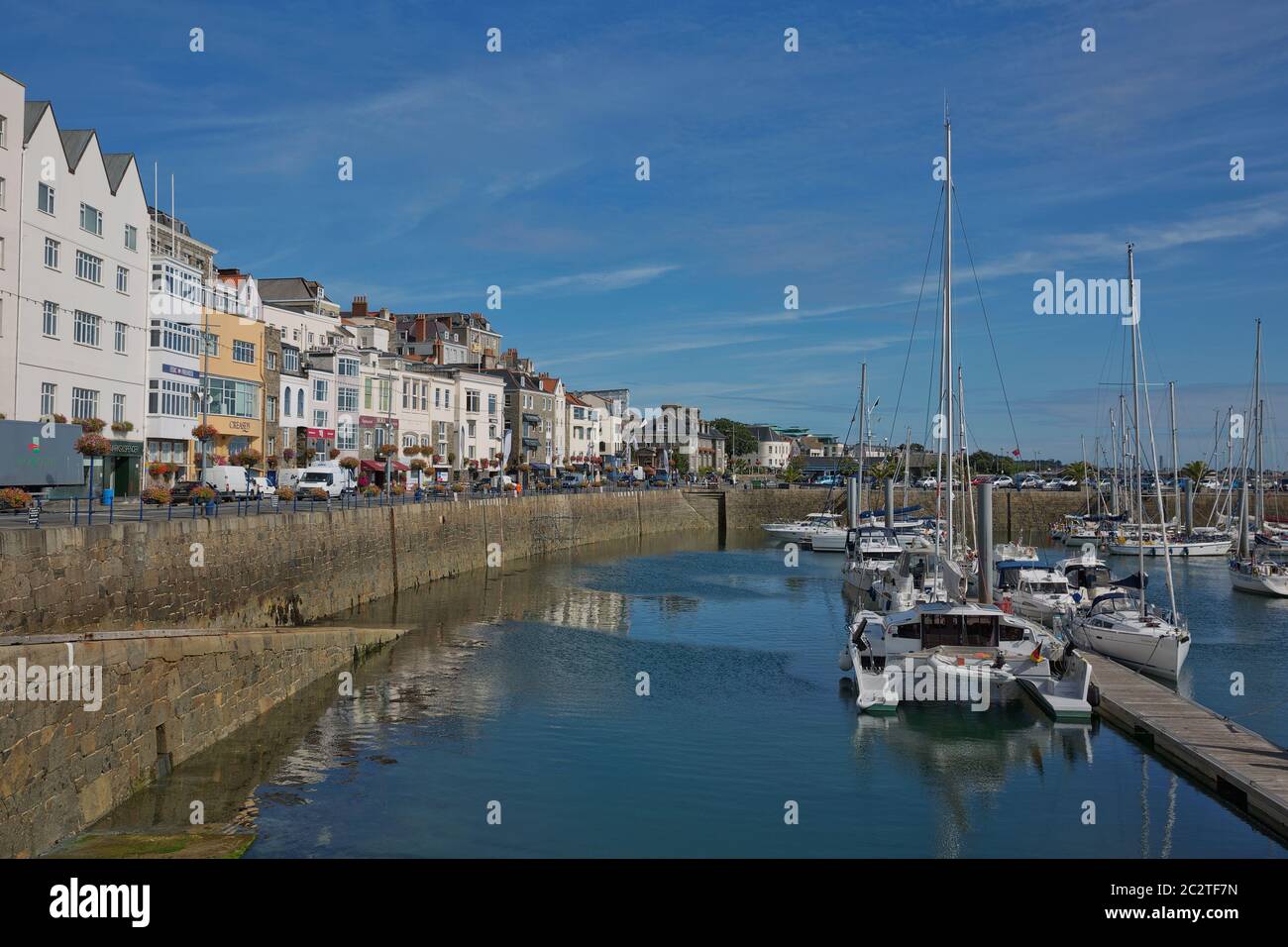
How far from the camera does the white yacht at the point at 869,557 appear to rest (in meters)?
55.2

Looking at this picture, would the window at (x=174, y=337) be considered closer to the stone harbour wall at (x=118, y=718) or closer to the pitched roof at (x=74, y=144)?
the pitched roof at (x=74, y=144)

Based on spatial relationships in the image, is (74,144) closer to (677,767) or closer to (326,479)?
(326,479)

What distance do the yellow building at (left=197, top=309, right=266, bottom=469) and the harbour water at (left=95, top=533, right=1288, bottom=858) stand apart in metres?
25.4

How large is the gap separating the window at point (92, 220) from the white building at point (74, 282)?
1.7 inches

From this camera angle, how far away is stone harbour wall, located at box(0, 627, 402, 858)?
15625 mm

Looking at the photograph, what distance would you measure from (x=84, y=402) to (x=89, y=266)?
5.89 m

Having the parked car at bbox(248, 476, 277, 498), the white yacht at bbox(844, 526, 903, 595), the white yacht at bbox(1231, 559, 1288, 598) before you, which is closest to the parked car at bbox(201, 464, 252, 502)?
the parked car at bbox(248, 476, 277, 498)

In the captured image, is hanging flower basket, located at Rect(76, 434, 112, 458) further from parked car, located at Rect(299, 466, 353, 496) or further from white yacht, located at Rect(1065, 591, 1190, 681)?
white yacht, located at Rect(1065, 591, 1190, 681)

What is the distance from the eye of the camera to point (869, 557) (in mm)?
61500

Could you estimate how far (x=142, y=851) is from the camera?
52.8ft
